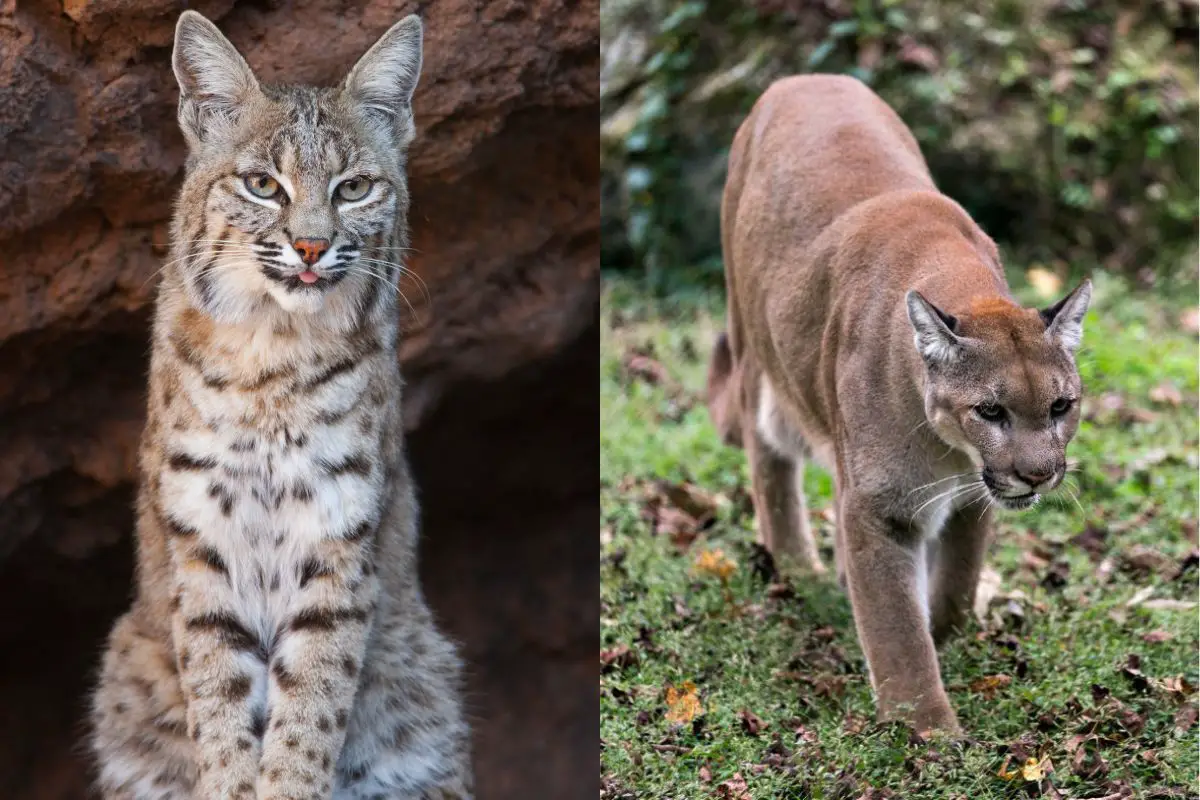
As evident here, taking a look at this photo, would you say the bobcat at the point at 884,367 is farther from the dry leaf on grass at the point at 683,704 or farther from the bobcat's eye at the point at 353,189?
the bobcat's eye at the point at 353,189

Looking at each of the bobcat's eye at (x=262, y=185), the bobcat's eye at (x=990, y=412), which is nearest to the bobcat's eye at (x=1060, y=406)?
the bobcat's eye at (x=990, y=412)

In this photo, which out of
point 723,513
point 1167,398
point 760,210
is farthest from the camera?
point 1167,398

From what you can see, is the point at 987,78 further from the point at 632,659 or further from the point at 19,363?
the point at 19,363

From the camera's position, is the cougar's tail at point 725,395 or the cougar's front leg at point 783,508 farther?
the cougar's tail at point 725,395

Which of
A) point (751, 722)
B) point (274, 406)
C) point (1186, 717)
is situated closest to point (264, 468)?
point (274, 406)

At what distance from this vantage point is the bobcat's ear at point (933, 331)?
4184 millimetres

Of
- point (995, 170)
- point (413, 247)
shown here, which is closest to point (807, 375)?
point (413, 247)

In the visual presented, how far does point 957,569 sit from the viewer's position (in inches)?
203

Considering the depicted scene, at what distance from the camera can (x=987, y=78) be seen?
9461 mm

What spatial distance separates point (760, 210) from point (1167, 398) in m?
2.81

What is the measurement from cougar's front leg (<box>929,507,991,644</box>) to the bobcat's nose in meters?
2.38

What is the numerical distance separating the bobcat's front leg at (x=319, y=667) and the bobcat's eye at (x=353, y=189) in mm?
912

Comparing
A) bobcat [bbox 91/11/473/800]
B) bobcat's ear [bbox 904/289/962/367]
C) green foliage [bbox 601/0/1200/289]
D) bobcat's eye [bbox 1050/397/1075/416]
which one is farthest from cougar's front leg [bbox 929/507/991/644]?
green foliage [bbox 601/0/1200/289]

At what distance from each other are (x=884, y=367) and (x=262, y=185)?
200 cm
